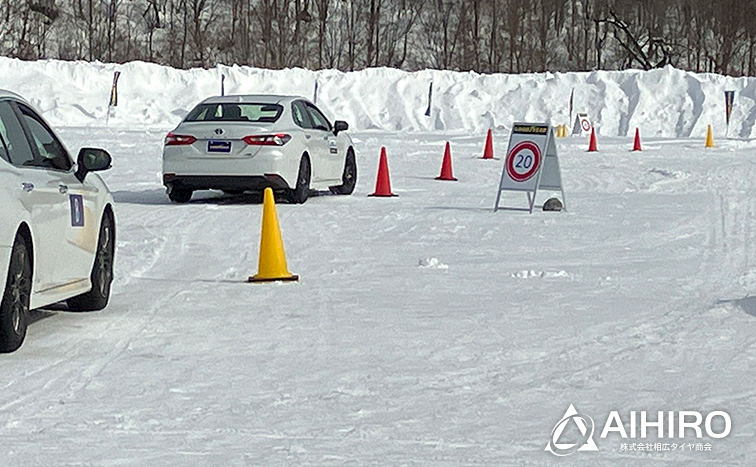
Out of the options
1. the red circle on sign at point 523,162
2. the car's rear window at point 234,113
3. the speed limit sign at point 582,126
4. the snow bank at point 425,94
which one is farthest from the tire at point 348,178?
the snow bank at point 425,94

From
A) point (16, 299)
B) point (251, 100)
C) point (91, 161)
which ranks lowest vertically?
A: point (16, 299)

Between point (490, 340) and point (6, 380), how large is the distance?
9.78 feet

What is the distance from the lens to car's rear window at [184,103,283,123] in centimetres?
1936

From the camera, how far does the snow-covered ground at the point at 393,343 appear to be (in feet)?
21.1

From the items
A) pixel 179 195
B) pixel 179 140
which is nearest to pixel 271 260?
pixel 179 140

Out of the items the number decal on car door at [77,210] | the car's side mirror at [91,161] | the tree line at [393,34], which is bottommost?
the number decal on car door at [77,210]

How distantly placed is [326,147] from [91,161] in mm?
10970

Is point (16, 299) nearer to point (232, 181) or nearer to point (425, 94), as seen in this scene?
point (232, 181)

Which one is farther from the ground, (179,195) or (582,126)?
(179,195)

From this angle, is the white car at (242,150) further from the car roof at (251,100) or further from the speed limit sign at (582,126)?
the speed limit sign at (582,126)

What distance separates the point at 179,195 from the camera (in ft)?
63.8

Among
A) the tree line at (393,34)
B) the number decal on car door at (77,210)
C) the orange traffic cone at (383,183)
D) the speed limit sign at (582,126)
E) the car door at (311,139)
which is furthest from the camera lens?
the tree line at (393,34)

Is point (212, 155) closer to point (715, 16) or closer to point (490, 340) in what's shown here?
point (490, 340)

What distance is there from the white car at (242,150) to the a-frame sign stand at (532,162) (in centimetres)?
280
